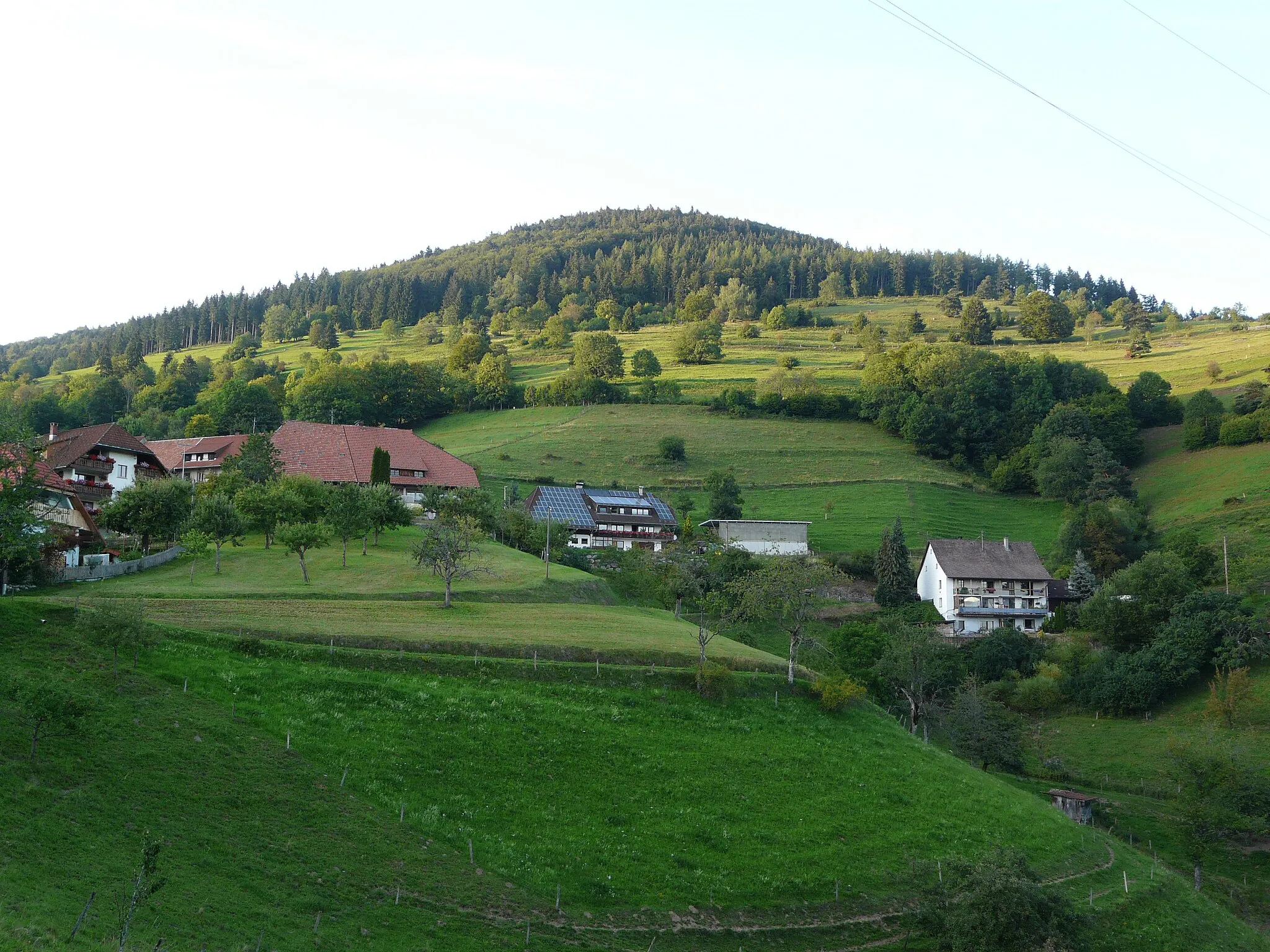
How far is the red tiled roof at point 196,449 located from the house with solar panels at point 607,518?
30555 mm

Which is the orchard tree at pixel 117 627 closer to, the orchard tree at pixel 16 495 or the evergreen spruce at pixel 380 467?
the orchard tree at pixel 16 495

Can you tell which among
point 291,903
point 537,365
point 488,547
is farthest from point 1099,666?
point 537,365

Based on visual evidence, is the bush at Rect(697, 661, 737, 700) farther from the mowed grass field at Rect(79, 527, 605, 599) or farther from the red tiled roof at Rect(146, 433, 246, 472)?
the red tiled roof at Rect(146, 433, 246, 472)

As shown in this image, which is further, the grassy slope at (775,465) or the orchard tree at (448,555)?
the grassy slope at (775,465)

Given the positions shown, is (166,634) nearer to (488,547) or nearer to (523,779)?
(523,779)

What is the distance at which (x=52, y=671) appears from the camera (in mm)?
33312

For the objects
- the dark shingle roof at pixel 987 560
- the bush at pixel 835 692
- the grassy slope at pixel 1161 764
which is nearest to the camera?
the bush at pixel 835 692

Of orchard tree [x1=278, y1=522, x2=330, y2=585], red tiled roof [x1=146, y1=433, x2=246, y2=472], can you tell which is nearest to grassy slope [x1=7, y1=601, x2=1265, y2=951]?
orchard tree [x1=278, y1=522, x2=330, y2=585]

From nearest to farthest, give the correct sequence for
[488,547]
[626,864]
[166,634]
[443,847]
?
1. [443,847]
2. [626,864]
3. [166,634]
4. [488,547]

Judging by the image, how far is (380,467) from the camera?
3538 inches

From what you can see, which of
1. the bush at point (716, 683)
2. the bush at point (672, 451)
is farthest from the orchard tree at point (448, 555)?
the bush at point (672, 451)

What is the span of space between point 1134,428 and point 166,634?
116 metres

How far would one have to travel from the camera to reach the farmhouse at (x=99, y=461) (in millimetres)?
76812

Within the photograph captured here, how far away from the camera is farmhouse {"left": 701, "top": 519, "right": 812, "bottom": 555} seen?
95.0 metres
